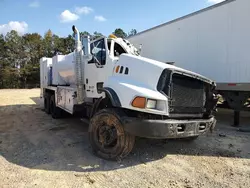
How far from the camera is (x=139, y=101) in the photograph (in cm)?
339

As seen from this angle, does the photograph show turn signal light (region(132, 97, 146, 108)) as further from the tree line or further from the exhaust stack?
the tree line

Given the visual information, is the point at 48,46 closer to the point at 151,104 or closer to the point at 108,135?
the point at 108,135

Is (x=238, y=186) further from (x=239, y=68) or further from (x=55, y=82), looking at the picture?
(x=55, y=82)

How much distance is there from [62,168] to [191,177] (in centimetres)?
207

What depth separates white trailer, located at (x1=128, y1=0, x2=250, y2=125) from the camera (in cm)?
582

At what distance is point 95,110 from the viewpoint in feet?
14.8

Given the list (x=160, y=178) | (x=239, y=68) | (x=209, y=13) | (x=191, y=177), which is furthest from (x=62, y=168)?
(x=209, y=13)

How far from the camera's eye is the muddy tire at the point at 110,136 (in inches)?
147

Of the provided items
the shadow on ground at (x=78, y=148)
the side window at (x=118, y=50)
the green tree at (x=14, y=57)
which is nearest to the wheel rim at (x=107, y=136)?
the shadow on ground at (x=78, y=148)

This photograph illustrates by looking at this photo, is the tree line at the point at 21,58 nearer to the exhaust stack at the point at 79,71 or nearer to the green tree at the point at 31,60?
the green tree at the point at 31,60

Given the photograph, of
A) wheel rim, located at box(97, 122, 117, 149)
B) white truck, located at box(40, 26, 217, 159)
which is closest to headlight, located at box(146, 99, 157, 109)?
white truck, located at box(40, 26, 217, 159)

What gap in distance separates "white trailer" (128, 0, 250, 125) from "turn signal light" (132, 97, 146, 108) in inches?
147

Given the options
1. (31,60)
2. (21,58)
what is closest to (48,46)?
(31,60)

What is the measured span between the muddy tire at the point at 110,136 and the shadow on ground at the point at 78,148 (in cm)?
16
